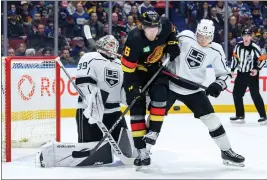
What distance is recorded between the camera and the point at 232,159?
168 inches

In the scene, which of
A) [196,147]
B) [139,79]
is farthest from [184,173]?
[196,147]

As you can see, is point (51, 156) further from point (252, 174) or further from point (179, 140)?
point (179, 140)

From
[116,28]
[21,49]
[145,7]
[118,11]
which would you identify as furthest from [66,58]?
[145,7]

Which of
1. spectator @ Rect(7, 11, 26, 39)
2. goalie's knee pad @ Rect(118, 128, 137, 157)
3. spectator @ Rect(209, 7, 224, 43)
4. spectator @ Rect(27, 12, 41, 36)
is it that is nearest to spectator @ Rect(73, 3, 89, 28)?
spectator @ Rect(27, 12, 41, 36)

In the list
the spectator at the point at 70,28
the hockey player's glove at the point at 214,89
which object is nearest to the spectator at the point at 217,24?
the spectator at the point at 70,28

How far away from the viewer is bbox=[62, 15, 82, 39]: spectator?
335 inches

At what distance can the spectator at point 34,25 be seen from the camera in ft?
27.6

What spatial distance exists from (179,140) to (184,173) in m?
1.68

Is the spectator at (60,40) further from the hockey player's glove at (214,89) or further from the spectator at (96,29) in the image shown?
the hockey player's glove at (214,89)

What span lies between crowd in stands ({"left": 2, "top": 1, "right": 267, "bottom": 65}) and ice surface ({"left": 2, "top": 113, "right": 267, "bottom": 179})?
193cm

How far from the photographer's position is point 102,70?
14.2 feet

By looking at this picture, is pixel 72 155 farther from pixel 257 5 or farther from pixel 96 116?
pixel 257 5

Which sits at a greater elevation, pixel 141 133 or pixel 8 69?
pixel 8 69

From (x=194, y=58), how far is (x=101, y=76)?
62cm
